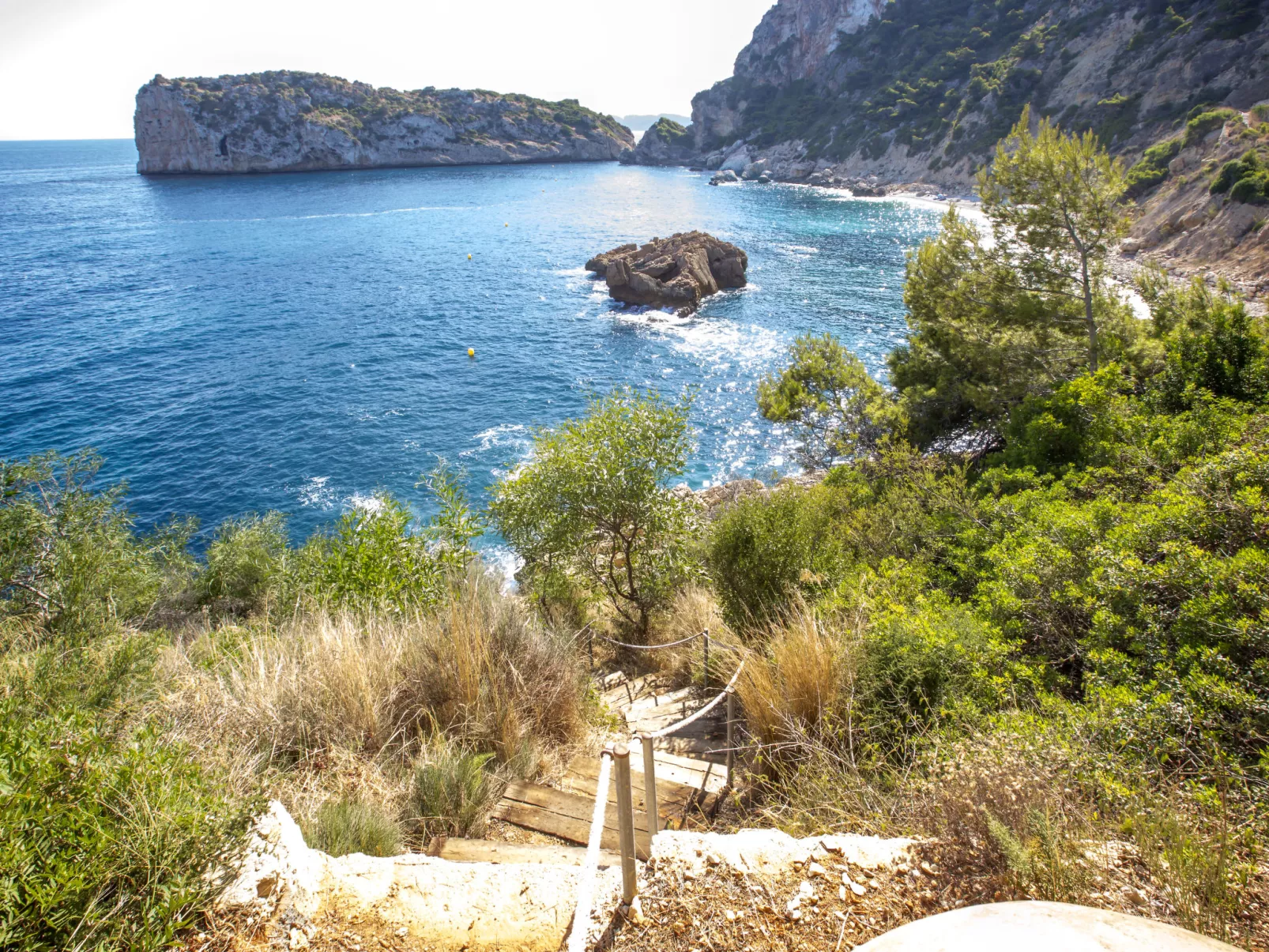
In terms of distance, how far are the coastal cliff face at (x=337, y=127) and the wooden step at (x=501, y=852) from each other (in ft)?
408

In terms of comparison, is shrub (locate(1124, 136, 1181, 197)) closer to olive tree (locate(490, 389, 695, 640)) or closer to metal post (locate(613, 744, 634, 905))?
olive tree (locate(490, 389, 695, 640))

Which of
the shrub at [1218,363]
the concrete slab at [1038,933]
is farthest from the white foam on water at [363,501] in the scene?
the concrete slab at [1038,933]

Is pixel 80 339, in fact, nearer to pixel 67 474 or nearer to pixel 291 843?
pixel 67 474

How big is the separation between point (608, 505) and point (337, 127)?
402 feet

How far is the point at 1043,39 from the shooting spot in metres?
70.7

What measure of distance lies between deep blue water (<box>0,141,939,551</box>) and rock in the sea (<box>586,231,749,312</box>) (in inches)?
75.7

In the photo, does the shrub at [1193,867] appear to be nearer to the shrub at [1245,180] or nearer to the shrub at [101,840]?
the shrub at [101,840]

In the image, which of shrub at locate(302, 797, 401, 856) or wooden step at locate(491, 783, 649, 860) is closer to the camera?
shrub at locate(302, 797, 401, 856)

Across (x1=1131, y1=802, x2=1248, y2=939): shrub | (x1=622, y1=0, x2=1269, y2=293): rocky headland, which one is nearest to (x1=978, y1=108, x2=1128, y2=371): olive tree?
(x1=1131, y1=802, x2=1248, y2=939): shrub

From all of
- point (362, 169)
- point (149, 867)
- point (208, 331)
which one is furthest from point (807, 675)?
point (362, 169)

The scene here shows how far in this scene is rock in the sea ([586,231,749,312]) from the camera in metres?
39.4

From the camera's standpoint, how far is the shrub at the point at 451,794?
419 cm

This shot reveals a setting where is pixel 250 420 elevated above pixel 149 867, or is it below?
below

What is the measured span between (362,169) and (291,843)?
12737 cm
